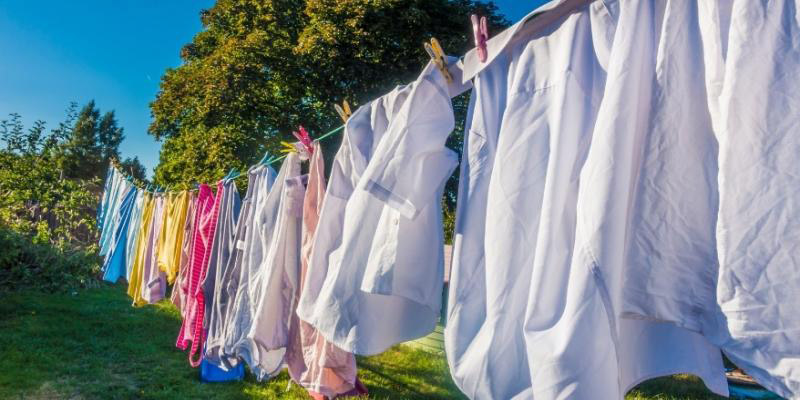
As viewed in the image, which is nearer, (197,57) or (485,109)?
(485,109)

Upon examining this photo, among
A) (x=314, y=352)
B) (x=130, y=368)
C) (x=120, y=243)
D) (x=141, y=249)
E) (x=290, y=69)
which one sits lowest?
(x=130, y=368)

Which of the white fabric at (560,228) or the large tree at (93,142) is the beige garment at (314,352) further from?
the large tree at (93,142)

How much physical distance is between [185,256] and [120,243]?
6.85ft

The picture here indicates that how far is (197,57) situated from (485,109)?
39.0 ft

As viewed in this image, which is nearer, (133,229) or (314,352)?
(314,352)

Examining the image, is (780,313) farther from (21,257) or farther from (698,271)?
(21,257)

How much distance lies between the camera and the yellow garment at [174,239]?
3.57 m

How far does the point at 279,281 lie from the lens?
2.13 metres

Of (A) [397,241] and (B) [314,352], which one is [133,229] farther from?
(A) [397,241]

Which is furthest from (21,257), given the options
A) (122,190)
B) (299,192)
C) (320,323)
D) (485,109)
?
(485,109)

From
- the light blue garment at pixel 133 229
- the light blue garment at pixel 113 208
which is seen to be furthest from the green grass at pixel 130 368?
the light blue garment at pixel 113 208

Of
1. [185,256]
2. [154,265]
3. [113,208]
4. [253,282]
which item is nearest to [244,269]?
[253,282]

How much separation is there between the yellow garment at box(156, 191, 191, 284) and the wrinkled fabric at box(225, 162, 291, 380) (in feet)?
4.26

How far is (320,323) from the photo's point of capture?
1.27m
